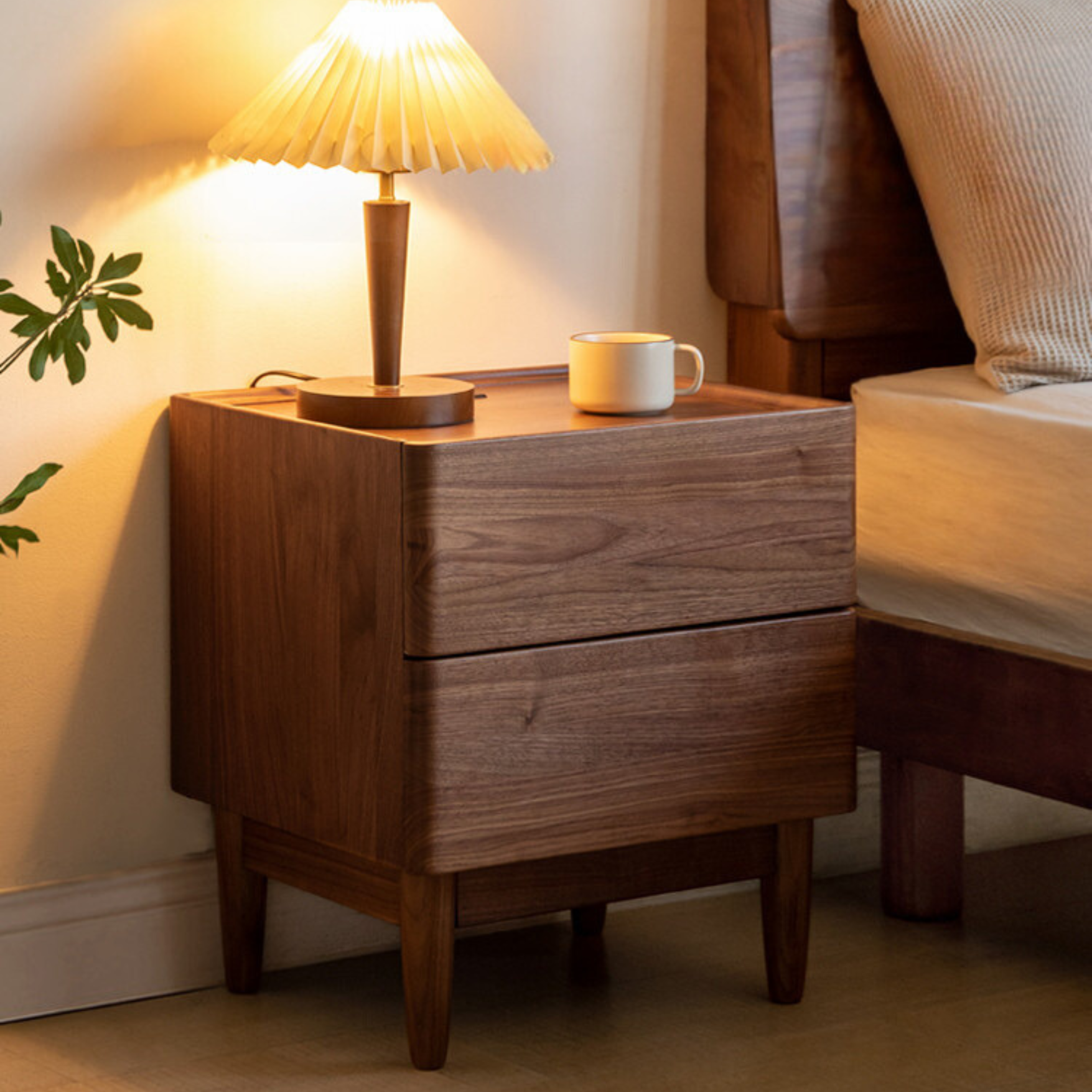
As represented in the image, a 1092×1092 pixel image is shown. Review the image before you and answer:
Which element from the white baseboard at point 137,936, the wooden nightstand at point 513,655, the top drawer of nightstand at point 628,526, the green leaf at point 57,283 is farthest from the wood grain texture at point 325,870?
the green leaf at point 57,283

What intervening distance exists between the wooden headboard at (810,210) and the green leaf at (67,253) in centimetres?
87

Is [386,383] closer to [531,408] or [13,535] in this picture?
[531,408]

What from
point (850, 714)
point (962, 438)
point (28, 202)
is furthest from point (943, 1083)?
point (28, 202)

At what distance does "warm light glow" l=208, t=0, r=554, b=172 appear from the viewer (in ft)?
5.62

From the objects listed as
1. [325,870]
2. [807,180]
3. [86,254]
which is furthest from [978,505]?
[86,254]

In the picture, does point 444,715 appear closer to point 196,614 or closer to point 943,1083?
point 196,614

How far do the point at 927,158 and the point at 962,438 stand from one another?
31 cm

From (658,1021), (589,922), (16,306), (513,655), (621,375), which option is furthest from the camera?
(589,922)

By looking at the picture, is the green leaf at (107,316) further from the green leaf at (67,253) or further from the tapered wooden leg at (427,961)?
the tapered wooden leg at (427,961)

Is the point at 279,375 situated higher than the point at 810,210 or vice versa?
the point at 810,210

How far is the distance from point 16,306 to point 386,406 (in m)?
0.38

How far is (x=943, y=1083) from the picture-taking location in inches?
68.1

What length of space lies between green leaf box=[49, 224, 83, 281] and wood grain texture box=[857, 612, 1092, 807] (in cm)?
→ 95

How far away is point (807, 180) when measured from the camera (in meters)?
2.10
